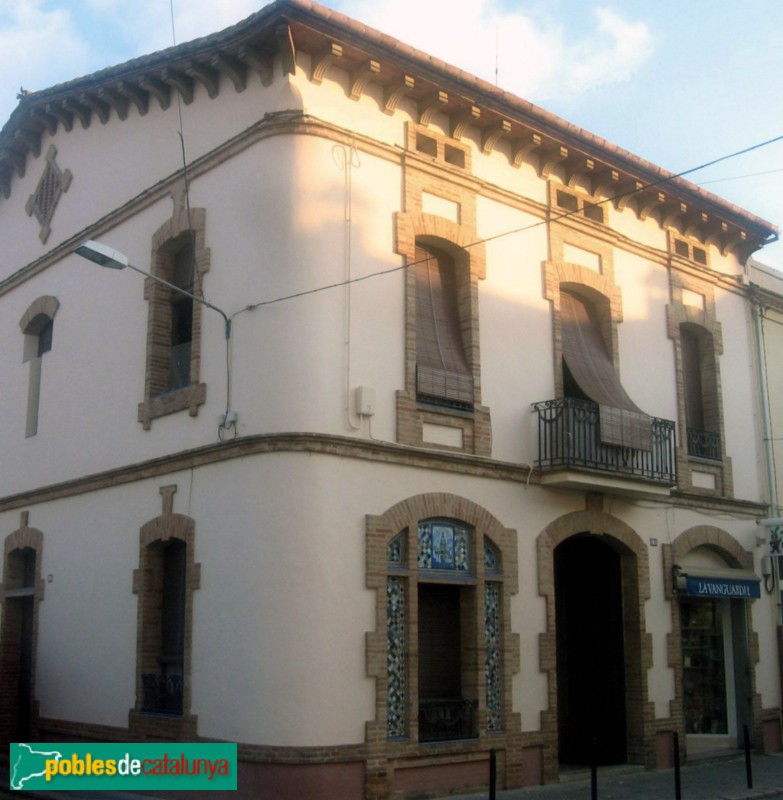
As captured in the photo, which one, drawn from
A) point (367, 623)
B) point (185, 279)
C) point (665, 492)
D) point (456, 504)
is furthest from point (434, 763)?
point (185, 279)

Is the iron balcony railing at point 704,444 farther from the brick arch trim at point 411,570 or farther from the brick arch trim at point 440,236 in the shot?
the brick arch trim at point 440,236

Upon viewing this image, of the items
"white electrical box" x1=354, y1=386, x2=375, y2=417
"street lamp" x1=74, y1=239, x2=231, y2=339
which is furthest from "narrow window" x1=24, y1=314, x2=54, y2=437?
"white electrical box" x1=354, y1=386, x2=375, y2=417

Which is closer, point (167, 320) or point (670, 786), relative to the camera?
point (670, 786)

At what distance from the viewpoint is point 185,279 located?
15250 mm

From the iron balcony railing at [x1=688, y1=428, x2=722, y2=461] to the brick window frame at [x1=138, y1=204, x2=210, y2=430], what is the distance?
854 cm

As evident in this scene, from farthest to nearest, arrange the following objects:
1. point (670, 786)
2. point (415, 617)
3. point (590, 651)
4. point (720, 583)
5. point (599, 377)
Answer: point (720, 583), point (590, 651), point (599, 377), point (670, 786), point (415, 617)

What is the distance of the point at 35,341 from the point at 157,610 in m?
6.42

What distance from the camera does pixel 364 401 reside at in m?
13.1

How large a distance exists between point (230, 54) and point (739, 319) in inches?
414

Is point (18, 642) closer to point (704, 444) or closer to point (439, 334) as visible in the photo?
point (439, 334)

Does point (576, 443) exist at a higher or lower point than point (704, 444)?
lower

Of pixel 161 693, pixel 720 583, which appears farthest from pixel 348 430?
pixel 720 583

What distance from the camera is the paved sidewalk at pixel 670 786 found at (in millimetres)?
13555

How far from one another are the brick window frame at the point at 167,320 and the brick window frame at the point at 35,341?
3.20 meters
